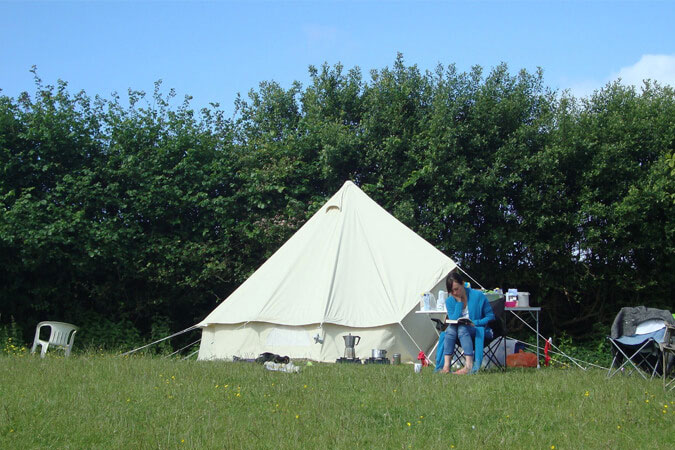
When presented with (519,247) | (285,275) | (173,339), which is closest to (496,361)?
(285,275)

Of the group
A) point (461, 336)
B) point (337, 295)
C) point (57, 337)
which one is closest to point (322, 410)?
point (461, 336)

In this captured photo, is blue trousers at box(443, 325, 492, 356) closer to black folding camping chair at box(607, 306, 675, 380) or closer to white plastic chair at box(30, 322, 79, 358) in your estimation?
black folding camping chair at box(607, 306, 675, 380)

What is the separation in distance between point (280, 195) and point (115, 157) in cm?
278

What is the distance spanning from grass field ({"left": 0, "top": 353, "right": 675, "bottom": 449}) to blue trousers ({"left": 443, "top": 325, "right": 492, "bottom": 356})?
67cm

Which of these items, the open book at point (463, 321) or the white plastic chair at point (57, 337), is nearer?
the open book at point (463, 321)

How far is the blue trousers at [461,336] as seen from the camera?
7.06 meters

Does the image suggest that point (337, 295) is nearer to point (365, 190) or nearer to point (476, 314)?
point (476, 314)

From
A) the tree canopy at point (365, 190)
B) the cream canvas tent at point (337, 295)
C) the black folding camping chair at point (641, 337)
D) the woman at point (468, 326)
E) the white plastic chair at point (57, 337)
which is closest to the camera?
the black folding camping chair at point (641, 337)

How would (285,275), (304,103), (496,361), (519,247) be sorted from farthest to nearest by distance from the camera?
(304,103)
(519,247)
(285,275)
(496,361)

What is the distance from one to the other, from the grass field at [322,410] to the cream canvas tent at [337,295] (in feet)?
6.82

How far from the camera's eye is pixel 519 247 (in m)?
11.7

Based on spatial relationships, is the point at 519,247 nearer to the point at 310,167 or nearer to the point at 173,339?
the point at 310,167

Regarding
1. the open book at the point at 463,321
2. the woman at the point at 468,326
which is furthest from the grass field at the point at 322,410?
the open book at the point at 463,321

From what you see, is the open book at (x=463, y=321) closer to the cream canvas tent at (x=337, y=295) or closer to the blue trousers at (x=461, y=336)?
the blue trousers at (x=461, y=336)
